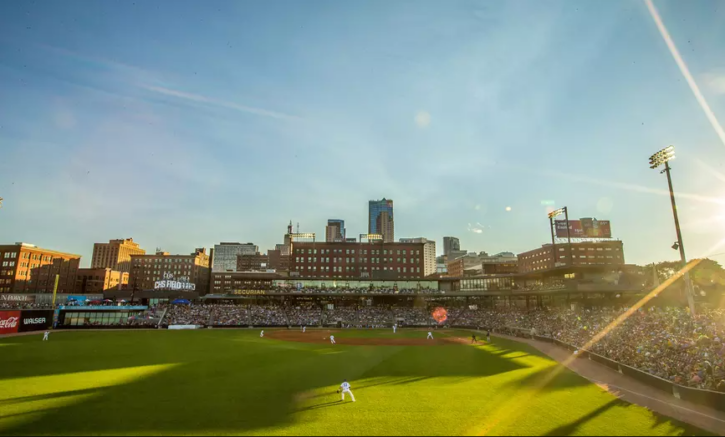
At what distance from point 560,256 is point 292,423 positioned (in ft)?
531

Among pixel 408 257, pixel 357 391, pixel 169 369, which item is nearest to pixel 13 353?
pixel 169 369

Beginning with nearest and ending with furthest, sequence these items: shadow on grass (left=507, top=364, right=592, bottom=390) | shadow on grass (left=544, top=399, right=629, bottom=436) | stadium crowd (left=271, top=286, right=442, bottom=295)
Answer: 1. shadow on grass (left=544, top=399, right=629, bottom=436)
2. shadow on grass (left=507, top=364, right=592, bottom=390)
3. stadium crowd (left=271, top=286, right=442, bottom=295)

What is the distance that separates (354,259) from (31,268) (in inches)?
4088

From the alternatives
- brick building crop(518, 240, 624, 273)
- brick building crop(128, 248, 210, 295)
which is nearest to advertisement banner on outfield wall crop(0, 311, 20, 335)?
brick building crop(128, 248, 210, 295)

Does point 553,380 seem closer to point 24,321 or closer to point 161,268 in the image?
point 24,321

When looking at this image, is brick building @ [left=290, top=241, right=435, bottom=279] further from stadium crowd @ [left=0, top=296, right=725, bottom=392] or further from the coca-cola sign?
the coca-cola sign

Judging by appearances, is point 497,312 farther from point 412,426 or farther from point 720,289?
point 412,426

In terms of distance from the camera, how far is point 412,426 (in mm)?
15859

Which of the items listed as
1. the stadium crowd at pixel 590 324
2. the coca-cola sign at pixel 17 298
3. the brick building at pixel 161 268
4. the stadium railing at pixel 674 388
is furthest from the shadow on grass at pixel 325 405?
the brick building at pixel 161 268

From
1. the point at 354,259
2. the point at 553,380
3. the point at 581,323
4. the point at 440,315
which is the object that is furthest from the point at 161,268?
the point at 553,380

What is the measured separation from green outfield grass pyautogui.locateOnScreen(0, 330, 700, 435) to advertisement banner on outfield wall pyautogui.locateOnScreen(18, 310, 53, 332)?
3097cm

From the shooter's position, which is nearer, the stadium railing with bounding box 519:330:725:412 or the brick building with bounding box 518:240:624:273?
the stadium railing with bounding box 519:330:725:412

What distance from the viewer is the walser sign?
56.0m

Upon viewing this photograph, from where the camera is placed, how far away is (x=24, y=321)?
194 feet
